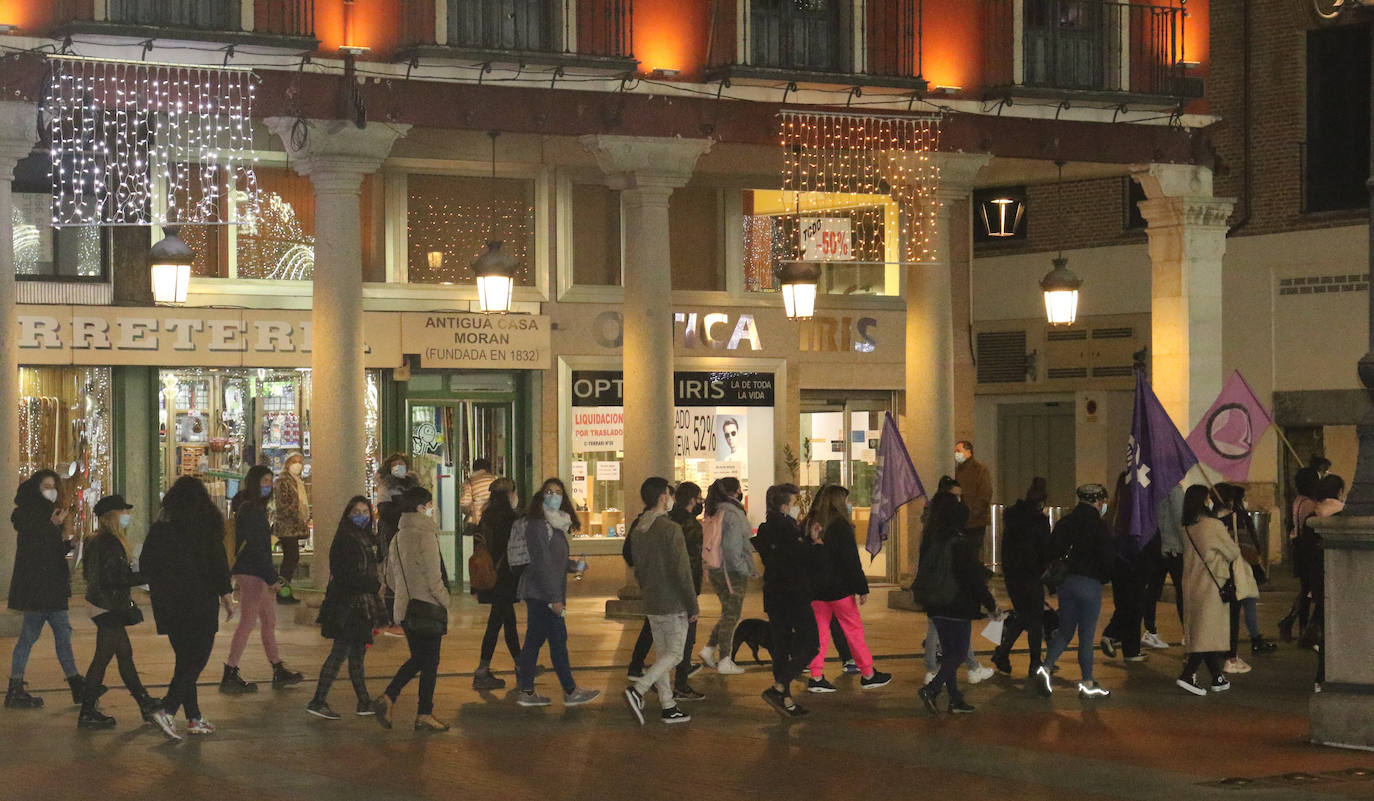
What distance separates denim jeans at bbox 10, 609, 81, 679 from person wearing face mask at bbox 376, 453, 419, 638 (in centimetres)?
225

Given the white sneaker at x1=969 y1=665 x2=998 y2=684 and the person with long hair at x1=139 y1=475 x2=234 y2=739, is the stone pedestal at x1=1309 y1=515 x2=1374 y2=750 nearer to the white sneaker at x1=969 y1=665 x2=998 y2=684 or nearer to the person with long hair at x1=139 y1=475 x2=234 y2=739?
the white sneaker at x1=969 y1=665 x2=998 y2=684

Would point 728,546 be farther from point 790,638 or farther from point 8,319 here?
point 8,319

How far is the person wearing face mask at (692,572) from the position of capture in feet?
50.0

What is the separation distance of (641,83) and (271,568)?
754 cm

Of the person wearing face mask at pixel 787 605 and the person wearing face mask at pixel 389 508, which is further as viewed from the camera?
the person wearing face mask at pixel 389 508

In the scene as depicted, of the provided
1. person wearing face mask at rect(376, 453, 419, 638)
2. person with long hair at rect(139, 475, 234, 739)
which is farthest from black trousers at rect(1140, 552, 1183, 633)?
person with long hair at rect(139, 475, 234, 739)

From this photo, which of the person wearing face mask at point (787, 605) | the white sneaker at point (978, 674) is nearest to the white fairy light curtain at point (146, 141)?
the person wearing face mask at point (787, 605)

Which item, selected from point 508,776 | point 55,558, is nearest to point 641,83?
point 55,558

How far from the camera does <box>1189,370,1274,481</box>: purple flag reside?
19156mm

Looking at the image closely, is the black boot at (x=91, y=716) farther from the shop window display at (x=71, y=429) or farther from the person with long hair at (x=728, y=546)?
the shop window display at (x=71, y=429)

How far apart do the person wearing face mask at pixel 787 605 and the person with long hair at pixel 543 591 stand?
143cm

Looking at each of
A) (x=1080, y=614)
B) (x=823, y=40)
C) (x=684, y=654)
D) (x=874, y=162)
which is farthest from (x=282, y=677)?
(x=823, y=40)

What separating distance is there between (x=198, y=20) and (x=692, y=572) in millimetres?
7907

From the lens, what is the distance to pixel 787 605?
47.0 feet
